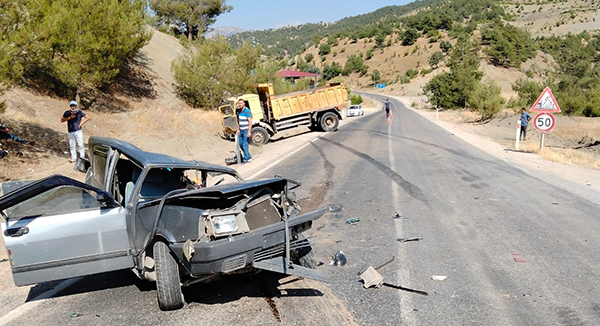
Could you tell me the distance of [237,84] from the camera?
94.4ft

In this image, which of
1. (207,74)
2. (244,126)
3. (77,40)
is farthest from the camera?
(207,74)

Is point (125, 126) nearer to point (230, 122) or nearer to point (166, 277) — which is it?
point (230, 122)

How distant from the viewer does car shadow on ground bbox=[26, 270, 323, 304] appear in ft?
16.0

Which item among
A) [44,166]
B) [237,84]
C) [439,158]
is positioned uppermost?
[237,84]

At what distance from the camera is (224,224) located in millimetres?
4383

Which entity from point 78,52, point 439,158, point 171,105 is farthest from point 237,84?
point 439,158

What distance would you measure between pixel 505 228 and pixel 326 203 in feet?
10.3

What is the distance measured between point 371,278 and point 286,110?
68.0ft

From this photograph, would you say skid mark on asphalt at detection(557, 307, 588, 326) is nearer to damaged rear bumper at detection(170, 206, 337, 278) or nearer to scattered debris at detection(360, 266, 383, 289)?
scattered debris at detection(360, 266, 383, 289)

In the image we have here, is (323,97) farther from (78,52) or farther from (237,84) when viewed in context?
(78,52)

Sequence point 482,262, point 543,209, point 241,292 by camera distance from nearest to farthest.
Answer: point 241,292 → point 482,262 → point 543,209

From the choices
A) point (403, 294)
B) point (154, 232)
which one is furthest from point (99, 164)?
point (403, 294)

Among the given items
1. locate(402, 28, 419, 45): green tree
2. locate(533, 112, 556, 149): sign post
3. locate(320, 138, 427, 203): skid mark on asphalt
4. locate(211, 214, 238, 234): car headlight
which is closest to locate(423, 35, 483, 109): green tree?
locate(533, 112, 556, 149): sign post

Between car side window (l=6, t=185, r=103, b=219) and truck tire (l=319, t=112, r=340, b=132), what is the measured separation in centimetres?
2295
